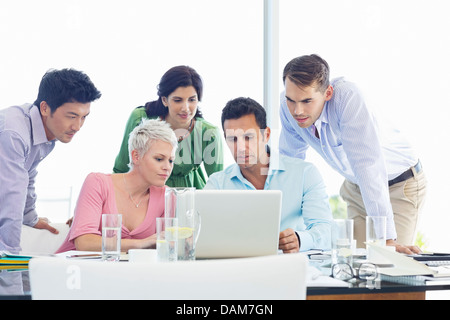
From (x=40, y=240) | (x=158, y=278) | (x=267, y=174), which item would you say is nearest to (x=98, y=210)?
(x=40, y=240)

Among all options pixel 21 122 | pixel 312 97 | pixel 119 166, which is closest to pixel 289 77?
pixel 312 97

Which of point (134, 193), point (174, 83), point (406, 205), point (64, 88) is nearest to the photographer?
point (134, 193)

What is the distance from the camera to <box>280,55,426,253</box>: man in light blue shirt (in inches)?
93.2

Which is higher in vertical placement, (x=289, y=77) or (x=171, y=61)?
(x=171, y=61)

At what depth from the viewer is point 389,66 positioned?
4.53 metres

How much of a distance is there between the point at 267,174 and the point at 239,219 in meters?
0.85

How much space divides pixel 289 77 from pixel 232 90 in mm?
1329

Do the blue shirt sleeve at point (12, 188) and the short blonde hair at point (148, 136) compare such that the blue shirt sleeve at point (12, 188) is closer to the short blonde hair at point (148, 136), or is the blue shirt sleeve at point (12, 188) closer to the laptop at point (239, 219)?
the short blonde hair at point (148, 136)

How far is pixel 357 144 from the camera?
242 cm

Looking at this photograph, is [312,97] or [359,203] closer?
[312,97]

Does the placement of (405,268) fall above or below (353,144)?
below

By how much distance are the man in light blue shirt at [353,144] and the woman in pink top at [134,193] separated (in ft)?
2.32

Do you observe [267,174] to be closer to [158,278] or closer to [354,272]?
[354,272]
